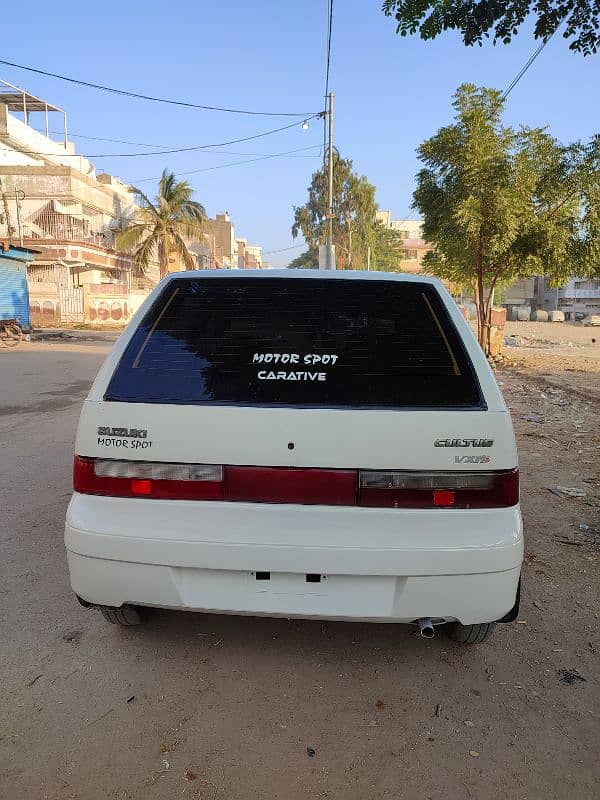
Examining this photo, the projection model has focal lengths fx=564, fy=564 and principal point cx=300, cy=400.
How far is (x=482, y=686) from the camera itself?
2.40 meters

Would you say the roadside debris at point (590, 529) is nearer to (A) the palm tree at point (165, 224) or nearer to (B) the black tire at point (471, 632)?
(B) the black tire at point (471, 632)

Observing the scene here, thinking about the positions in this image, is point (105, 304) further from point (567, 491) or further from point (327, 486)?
point (327, 486)

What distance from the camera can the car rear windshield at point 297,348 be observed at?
2.19 m

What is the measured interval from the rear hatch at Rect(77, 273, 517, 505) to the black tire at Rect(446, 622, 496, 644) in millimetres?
820

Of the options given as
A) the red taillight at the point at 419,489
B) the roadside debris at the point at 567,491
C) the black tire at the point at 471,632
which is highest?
the red taillight at the point at 419,489

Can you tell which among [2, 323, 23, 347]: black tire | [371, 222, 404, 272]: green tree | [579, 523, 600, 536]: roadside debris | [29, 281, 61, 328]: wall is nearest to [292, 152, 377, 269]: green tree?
[371, 222, 404, 272]: green tree

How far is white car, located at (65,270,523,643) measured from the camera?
6.82 feet

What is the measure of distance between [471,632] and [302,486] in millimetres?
1141

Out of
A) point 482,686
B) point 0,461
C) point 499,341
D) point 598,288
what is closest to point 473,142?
point 499,341

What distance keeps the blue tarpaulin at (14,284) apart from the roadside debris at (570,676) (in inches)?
927

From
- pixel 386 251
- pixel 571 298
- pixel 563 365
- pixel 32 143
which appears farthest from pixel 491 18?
pixel 571 298

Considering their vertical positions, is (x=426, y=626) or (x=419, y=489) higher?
(x=419, y=489)

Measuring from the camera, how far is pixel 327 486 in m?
2.10

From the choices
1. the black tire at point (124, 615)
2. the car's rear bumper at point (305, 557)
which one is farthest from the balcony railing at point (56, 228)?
the car's rear bumper at point (305, 557)
